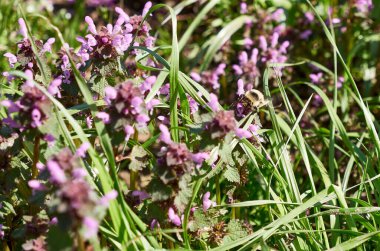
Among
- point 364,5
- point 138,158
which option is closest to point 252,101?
point 138,158

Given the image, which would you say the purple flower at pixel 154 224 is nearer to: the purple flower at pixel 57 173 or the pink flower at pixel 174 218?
the pink flower at pixel 174 218

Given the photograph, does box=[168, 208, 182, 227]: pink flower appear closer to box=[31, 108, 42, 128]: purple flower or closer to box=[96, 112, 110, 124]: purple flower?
box=[96, 112, 110, 124]: purple flower

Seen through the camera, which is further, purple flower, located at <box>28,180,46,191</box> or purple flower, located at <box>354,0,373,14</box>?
purple flower, located at <box>354,0,373,14</box>

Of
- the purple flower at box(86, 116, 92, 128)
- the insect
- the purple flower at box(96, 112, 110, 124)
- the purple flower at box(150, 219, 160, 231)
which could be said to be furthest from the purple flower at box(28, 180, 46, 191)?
the insect

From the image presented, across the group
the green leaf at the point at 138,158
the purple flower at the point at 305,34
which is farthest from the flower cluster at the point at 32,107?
the purple flower at the point at 305,34

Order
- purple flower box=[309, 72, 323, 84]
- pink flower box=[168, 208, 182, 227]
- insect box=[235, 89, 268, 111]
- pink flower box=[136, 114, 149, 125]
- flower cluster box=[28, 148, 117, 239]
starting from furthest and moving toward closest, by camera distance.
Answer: purple flower box=[309, 72, 323, 84] < insect box=[235, 89, 268, 111] < pink flower box=[168, 208, 182, 227] < pink flower box=[136, 114, 149, 125] < flower cluster box=[28, 148, 117, 239]

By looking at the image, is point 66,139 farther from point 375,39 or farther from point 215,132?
point 375,39

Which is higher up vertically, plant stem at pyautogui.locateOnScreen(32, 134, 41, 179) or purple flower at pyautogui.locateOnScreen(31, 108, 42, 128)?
purple flower at pyautogui.locateOnScreen(31, 108, 42, 128)

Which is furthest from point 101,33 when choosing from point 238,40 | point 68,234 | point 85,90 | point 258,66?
point 238,40

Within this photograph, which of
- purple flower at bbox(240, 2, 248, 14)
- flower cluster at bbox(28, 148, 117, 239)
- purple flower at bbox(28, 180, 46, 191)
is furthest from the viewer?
purple flower at bbox(240, 2, 248, 14)
